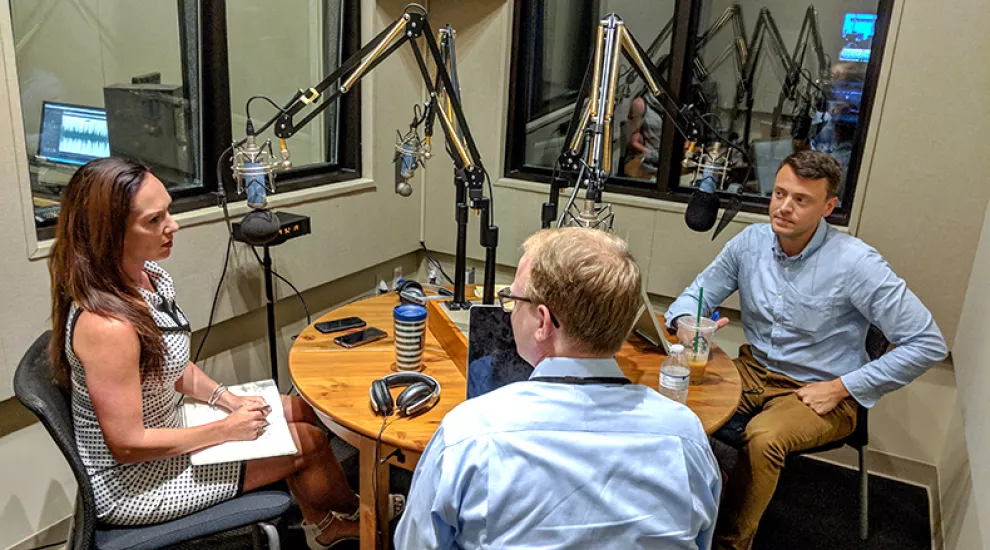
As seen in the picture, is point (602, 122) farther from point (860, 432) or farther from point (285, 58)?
point (285, 58)

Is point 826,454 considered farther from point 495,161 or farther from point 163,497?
point 163,497

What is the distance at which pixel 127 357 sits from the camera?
4.84 ft

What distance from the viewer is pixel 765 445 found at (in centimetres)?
202

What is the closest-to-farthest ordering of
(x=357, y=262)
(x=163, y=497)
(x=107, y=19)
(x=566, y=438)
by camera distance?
1. (x=566, y=438)
2. (x=163, y=497)
3. (x=107, y=19)
4. (x=357, y=262)

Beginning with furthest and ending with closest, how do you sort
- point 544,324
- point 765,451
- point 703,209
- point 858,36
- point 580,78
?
point 580,78
point 858,36
point 765,451
point 703,209
point 544,324

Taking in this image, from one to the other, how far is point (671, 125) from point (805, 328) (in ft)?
3.46

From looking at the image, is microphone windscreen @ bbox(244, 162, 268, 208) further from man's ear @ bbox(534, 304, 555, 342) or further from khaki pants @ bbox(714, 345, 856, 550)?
khaki pants @ bbox(714, 345, 856, 550)

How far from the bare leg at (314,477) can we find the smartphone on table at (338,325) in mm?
292

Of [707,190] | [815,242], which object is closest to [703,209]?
[707,190]

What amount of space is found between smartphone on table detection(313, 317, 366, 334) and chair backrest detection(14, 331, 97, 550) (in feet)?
2.37

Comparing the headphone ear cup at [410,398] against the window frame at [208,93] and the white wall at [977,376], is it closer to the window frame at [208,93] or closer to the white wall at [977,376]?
the window frame at [208,93]

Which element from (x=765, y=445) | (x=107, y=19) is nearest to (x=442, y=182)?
(x=107, y=19)

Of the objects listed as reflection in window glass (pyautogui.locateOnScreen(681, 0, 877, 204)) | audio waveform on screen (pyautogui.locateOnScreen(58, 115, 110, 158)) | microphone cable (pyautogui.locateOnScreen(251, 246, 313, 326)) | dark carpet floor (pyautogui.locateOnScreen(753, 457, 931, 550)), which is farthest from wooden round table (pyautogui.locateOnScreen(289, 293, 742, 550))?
reflection in window glass (pyautogui.locateOnScreen(681, 0, 877, 204))

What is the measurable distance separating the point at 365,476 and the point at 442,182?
194cm
